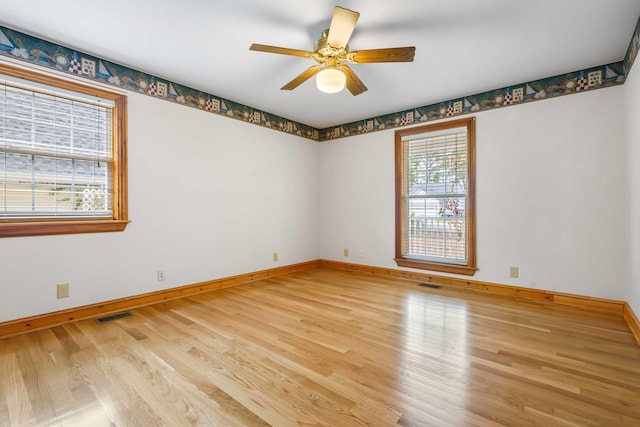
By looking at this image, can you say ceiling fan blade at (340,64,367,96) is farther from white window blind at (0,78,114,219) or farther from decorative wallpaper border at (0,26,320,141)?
white window blind at (0,78,114,219)

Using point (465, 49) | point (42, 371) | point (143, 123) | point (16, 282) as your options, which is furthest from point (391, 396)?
point (143, 123)

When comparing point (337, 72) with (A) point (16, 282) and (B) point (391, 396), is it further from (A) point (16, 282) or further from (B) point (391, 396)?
(A) point (16, 282)

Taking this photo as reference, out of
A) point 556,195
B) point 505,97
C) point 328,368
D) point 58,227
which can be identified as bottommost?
point 328,368

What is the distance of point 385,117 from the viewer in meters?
4.55

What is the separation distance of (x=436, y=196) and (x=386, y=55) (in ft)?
7.84

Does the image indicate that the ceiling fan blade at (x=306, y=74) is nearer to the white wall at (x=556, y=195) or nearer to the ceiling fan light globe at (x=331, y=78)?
the ceiling fan light globe at (x=331, y=78)

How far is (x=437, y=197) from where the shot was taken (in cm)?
411

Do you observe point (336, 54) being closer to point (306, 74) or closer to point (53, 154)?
point (306, 74)

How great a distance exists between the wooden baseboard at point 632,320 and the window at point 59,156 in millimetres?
4570

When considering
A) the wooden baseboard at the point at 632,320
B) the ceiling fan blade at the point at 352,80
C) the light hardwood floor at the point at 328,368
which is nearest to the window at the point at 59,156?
the light hardwood floor at the point at 328,368

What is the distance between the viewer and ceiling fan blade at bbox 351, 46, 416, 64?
2.15 meters

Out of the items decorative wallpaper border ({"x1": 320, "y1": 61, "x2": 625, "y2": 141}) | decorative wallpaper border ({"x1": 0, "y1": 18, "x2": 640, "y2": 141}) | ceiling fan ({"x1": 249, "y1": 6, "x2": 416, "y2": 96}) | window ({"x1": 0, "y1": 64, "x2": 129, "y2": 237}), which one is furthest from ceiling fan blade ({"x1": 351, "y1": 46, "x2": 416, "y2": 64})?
window ({"x1": 0, "y1": 64, "x2": 129, "y2": 237})

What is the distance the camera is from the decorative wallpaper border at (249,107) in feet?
8.20

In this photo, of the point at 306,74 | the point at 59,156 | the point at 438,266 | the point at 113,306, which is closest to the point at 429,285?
the point at 438,266
